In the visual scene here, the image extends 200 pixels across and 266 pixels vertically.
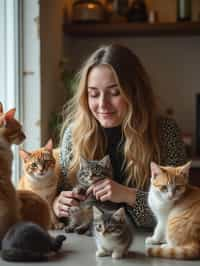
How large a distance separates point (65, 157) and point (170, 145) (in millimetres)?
370

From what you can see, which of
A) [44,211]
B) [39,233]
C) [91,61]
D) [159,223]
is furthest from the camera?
[91,61]

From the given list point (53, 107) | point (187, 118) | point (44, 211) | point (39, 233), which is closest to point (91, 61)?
point (44, 211)

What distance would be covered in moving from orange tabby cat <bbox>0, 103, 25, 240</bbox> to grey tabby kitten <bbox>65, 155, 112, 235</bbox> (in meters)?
0.24

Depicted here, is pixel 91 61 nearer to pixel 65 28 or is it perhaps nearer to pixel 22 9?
pixel 22 9

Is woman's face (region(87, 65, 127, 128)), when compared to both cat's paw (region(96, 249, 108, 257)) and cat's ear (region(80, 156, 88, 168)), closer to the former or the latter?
cat's ear (region(80, 156, 88, 168))

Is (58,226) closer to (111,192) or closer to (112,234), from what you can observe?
(111,192)

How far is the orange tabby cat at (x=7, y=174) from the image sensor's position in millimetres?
1274

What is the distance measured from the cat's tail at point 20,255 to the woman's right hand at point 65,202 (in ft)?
1.07

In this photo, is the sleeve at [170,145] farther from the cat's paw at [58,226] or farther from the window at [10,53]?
the window at [10,53]

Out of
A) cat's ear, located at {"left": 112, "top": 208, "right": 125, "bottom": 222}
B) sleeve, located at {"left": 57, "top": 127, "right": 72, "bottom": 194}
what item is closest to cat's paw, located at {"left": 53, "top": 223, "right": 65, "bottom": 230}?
sleeve, located at {"left": 57, "top": 127, "right": 72, "bottom": 194}

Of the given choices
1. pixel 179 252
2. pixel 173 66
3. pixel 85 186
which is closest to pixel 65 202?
pixel 85 186

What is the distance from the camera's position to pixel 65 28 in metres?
2.98

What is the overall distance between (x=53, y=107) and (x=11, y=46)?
0.47 m

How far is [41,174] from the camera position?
5.33 feet
